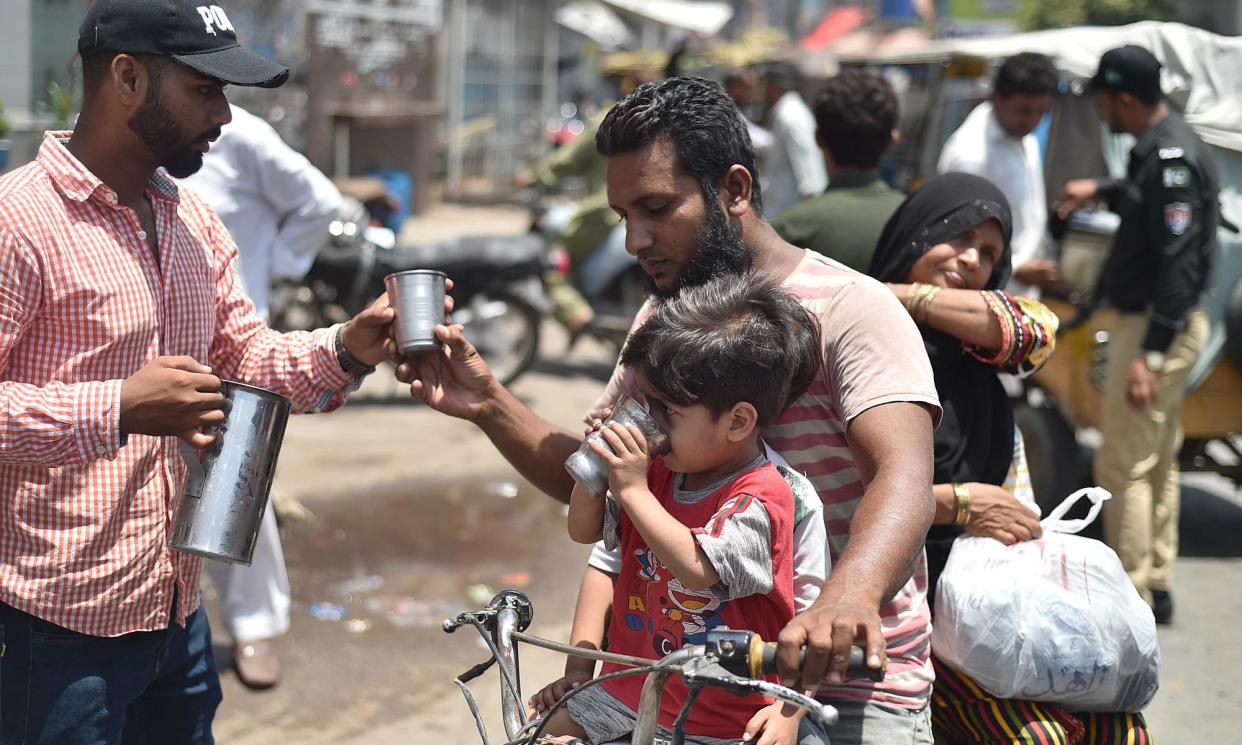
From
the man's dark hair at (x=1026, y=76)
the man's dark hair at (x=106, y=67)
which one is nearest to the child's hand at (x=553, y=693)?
the man's dark hair at (x=106, y=67)

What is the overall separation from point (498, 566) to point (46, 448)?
3.60 meters

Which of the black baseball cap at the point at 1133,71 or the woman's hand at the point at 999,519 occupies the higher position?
the black baseball cap at the point at 1133,71

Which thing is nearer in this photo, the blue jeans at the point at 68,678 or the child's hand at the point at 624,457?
the child's hand at the point at 624,457

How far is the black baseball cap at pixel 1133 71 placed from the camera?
5039 millimetres

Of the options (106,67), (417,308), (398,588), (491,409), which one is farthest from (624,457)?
(398,588)

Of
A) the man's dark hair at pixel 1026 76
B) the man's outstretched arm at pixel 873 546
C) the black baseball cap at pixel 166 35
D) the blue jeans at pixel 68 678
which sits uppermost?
the black baseball cap at pixel 166 35

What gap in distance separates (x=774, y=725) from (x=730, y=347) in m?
0.57

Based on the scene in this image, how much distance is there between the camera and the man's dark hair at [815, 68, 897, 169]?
4543mm

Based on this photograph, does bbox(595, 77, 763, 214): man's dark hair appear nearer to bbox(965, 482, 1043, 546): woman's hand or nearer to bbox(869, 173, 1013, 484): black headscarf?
bbox(869, 173, 1013, 484): black headscarf

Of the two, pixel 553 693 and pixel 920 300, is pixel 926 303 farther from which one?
pixel 553 693

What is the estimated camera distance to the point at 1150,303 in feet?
16.6

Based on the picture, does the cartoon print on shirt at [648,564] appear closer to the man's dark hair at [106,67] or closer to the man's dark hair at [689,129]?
the man's dark hair at [689,129]

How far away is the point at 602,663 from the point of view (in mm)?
2348

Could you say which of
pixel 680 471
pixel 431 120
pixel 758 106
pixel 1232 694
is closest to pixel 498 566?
pixel 1232 694
